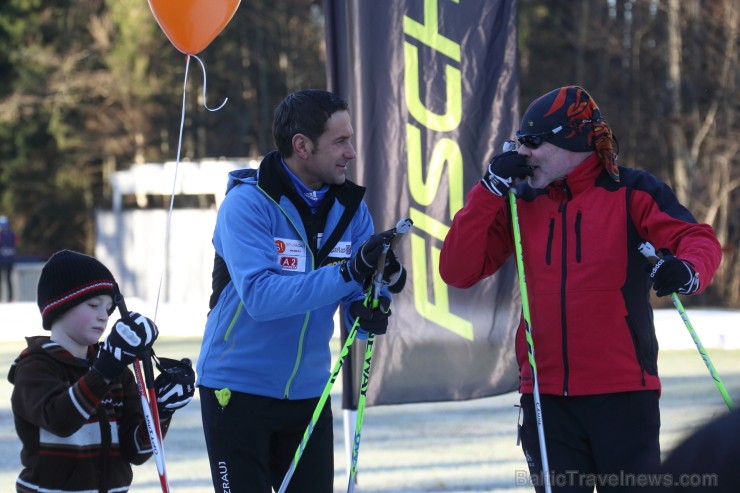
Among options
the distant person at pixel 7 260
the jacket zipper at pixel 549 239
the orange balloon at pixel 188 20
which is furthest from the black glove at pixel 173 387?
the distant person at pixel 7 260

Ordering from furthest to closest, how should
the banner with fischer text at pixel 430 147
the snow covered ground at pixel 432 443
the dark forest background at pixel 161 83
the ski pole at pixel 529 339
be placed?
the dark forest background at pixel 161 83, the snow covered ground at pixel 432 443, the banner with fischer text at pixel 430 147, the ski pole at pixel 529 339

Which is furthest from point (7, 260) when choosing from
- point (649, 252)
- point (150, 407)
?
point (649, 252)

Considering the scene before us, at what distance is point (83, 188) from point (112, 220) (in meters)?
12.0

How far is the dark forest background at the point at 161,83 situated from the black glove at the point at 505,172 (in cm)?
2575

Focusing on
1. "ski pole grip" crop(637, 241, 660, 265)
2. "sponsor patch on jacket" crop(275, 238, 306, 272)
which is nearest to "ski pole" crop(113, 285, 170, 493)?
"sponsor patch on jacket" crop(275, 238, 306, 272)

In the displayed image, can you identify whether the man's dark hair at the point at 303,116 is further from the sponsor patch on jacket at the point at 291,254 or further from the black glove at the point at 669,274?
the black glove at the point at 669,274

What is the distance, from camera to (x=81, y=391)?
122 inches

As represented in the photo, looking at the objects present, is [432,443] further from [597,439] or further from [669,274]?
[669,274]

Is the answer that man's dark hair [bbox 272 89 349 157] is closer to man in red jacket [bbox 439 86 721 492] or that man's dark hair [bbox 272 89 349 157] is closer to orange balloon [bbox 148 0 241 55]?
man in red jacket [bbox 439 86 721 492]

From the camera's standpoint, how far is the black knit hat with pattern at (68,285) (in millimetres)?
3357

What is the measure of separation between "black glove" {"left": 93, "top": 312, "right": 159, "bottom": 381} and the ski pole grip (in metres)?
1.35

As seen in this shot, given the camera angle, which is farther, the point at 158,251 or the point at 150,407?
the point at 158,251

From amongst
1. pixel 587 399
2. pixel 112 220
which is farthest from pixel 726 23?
pixel 587 399

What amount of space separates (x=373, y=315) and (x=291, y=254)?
0.30m
